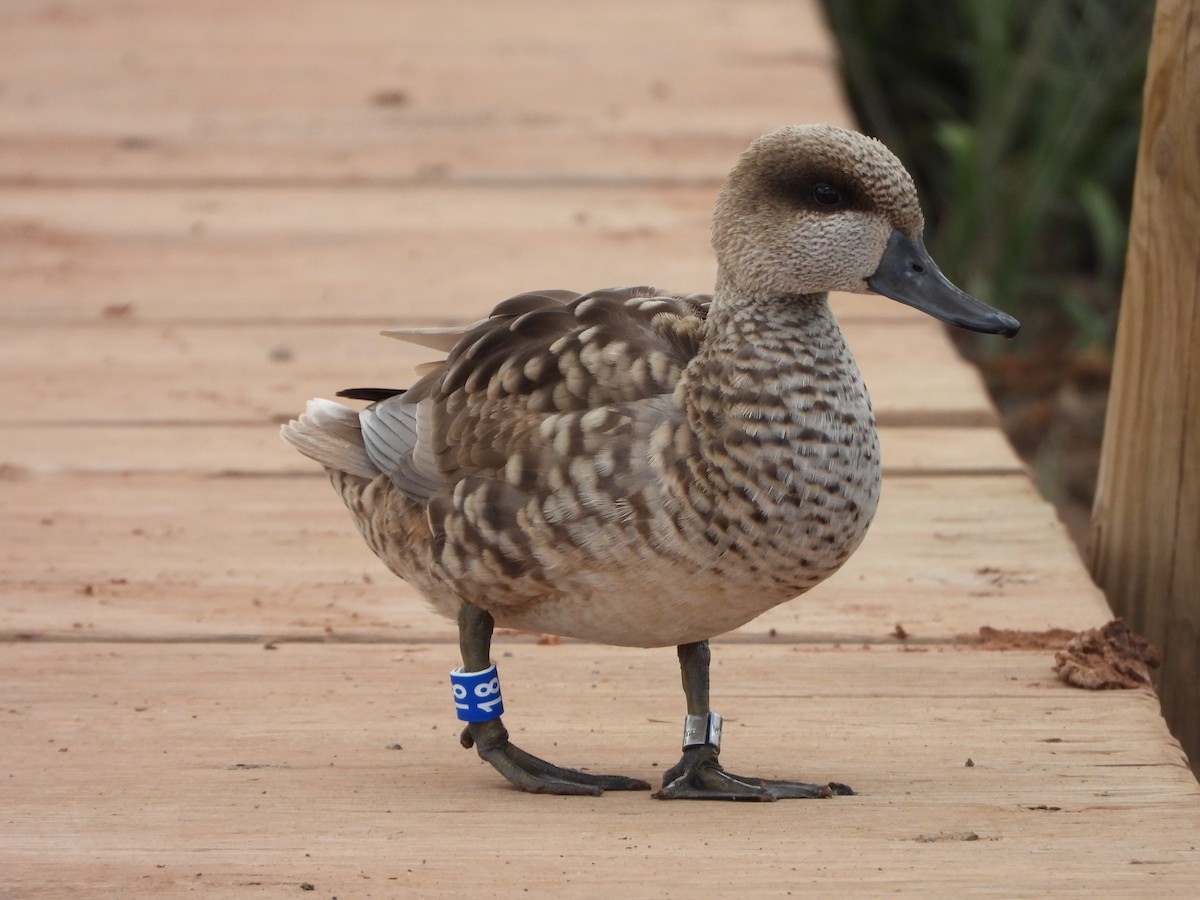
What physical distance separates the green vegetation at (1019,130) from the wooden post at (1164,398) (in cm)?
277

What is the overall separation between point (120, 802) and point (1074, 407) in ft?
16.4

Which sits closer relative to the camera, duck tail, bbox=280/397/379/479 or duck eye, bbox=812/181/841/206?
duck eye, bbox=812/181/841/206

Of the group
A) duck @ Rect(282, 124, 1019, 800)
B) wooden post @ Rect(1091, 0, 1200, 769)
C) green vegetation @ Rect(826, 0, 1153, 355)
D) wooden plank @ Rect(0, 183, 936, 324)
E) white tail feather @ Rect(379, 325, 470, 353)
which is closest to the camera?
duck @ Rect(282, 124, 1019, 800)

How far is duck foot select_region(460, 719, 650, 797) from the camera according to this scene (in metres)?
2.63

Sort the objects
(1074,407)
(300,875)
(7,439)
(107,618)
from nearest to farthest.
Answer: (300,875)
(107,618)
(7,439)
(1074,407)

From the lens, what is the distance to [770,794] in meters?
2.60

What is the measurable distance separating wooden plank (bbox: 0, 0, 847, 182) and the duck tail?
279cm

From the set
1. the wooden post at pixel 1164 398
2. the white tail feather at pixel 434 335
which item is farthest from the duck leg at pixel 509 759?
the wooden post at pixel 1164 398

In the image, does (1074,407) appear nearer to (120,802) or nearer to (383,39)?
(383,39)

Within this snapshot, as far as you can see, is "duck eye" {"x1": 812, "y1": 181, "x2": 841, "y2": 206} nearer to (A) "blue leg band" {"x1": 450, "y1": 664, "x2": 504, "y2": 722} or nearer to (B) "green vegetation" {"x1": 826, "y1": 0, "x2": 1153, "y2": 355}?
(A) "blue leg band" {"x1": 450, "y1": 664, "x2": 504, "y2": 722}

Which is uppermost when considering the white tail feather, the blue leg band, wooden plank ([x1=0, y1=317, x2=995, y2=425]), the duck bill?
the duck bill

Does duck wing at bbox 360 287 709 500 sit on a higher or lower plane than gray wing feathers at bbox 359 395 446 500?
higher

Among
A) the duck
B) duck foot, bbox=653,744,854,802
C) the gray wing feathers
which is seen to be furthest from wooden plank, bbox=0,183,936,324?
duck foot, bbox=653,744,854,802

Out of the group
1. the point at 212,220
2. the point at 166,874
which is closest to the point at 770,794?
the point at 166,874
